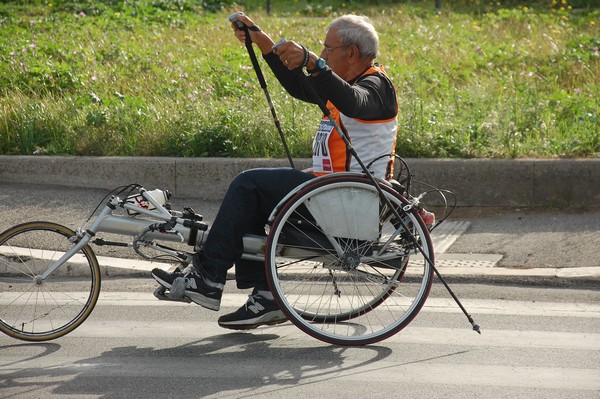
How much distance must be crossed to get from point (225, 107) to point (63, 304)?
3.92 m

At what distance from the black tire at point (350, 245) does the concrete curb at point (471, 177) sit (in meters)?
2.88

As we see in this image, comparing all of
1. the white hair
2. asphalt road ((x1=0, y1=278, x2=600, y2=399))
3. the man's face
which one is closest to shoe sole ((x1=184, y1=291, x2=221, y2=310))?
asphalt road ((x1=0, y1=278, x2=600, y2=399))

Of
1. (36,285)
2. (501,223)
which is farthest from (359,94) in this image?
(501,223)

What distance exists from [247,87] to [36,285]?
17.4 ft

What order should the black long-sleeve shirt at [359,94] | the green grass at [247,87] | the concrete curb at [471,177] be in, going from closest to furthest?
the black long-sleeve shirt at [359,94] < the concrete curb at [471,177] < the green grass at [247,87]

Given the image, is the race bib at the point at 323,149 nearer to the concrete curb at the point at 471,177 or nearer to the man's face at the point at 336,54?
the man's face at the point at 336,54

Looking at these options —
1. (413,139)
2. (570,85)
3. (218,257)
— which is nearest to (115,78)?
(413,139)

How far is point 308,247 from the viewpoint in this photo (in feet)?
17.0

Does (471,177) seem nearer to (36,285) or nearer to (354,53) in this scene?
(354,53)

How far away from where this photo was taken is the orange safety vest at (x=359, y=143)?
5.20 m

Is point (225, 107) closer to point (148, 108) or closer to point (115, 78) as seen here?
point (148, 108)

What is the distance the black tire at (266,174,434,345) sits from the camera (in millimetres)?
5023

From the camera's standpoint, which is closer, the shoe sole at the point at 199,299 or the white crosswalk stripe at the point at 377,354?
the white crosswalk stripe at the point at 377,354

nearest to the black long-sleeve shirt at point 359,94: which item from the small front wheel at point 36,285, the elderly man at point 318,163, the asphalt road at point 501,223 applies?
the elderly man at point 318,163
